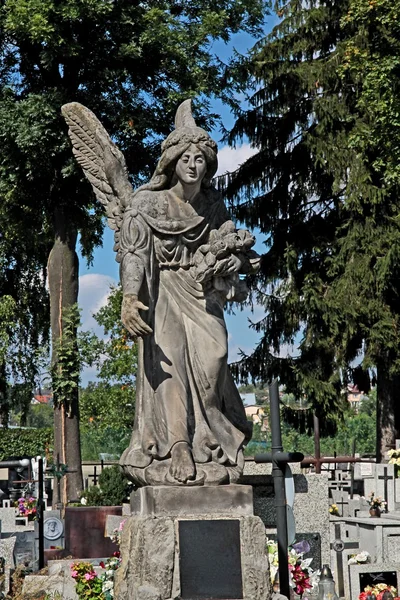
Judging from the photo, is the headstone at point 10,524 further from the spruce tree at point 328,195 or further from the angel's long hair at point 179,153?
the angel's long hair at point 179,153

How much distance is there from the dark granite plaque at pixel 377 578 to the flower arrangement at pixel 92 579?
221 centimetres

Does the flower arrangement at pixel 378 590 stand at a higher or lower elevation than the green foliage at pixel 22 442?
lower

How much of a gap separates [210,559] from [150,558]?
1.19 feet

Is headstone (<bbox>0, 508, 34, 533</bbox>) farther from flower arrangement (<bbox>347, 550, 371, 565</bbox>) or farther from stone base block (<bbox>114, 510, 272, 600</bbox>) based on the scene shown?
stone base block (<bbox>114, 510, 272, 600</bbox>)

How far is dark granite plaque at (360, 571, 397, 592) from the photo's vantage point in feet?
31.4

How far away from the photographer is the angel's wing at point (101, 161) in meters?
8.02

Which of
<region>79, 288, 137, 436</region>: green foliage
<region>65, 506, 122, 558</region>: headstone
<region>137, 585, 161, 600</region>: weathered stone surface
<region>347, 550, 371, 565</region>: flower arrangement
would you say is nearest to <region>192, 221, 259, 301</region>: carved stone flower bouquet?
<region>137, 585, 161, 600</region>: weathered stone surface

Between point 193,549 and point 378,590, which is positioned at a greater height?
point 193,549

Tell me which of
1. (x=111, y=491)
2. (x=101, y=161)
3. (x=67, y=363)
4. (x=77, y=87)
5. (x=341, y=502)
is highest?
(x=77, y=87)

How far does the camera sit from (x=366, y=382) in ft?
71.4

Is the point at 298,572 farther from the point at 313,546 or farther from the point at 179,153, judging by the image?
the point at 179,153

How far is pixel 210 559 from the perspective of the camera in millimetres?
6617

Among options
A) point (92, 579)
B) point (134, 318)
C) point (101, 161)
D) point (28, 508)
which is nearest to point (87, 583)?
point (92, 579)

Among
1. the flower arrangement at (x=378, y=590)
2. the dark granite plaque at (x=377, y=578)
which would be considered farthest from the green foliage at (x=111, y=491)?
the flower arrangement at (x=378, y=590)
